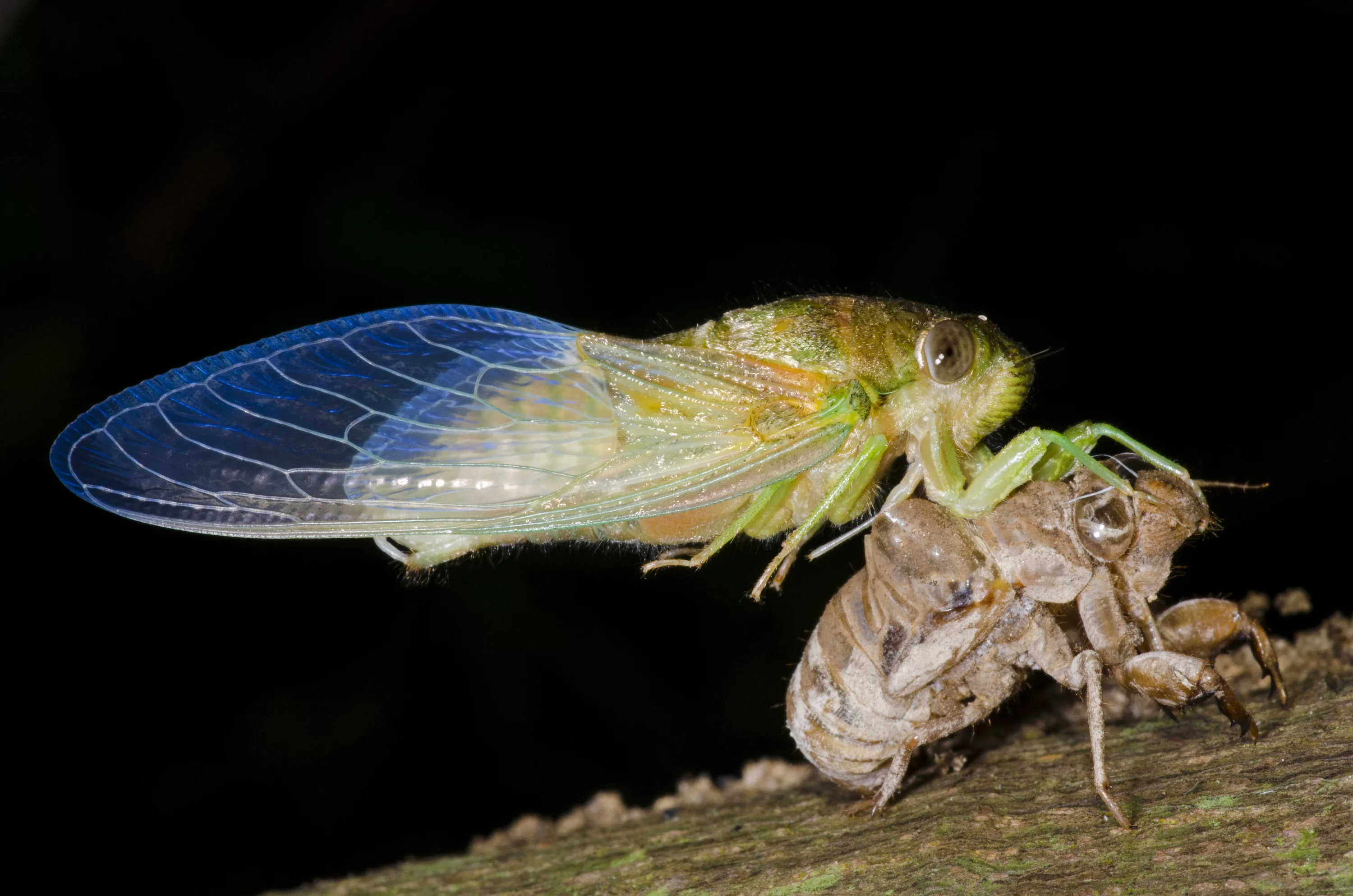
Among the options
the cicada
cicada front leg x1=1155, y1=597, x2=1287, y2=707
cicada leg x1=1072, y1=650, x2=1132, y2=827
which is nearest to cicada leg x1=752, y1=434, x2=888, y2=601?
the cicada

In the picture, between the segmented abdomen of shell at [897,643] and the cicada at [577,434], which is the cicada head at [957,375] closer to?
the cicada at [577,434]

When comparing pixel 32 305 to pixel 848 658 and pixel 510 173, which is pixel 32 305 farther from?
pixel 848 658

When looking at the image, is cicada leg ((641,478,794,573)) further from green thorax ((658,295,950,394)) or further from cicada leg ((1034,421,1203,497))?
cicada leg ((1034,421,1203,497))

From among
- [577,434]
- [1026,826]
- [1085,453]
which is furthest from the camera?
[577,434]

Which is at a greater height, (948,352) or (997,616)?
(948,352)

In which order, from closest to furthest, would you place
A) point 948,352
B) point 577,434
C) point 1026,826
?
1. point 1026,826
2. point 948,352
3. point 577,434

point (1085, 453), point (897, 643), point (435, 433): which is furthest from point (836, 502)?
point (435, 433)

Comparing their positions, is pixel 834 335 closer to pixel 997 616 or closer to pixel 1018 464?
pixel 1018 464

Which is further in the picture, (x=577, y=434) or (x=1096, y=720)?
(x=577, y=434)
